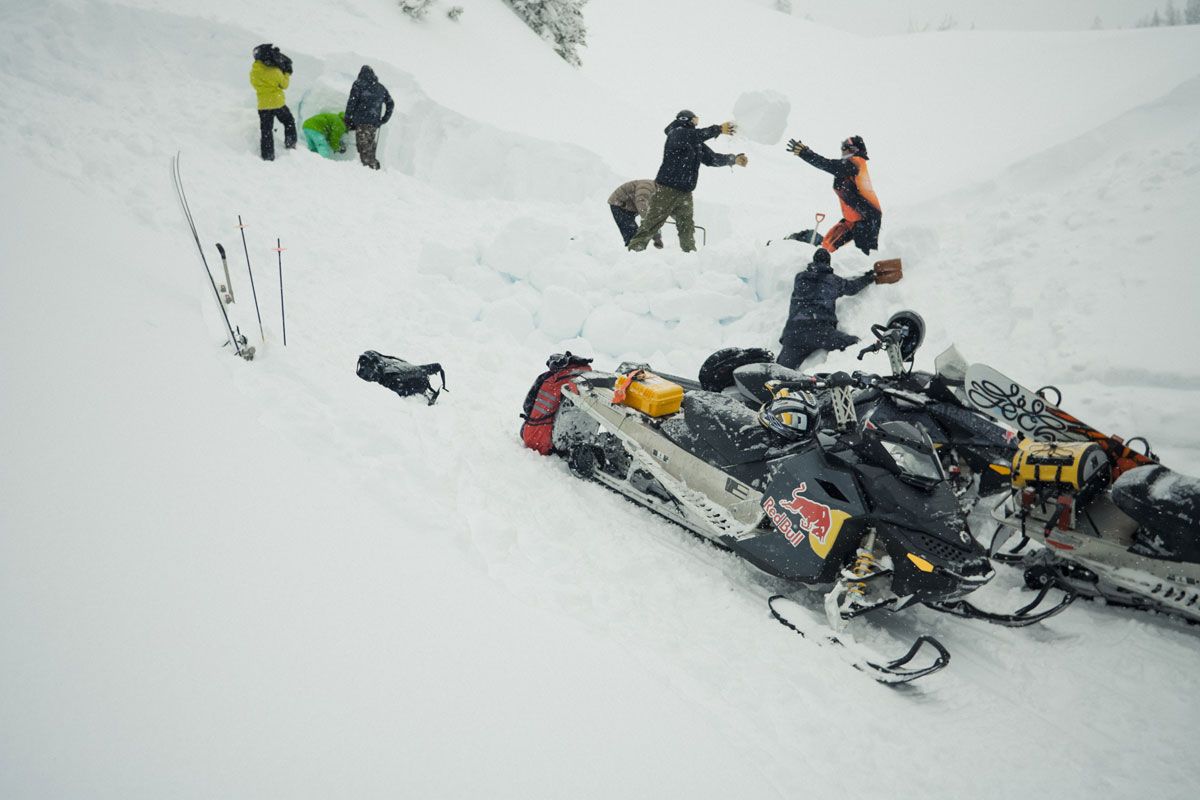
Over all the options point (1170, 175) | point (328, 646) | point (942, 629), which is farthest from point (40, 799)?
point (1170, 175)

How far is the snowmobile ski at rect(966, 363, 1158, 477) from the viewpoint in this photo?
3051 millimetres

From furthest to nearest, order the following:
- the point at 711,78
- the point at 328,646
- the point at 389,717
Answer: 1. the point at 711,78
2. the point at 328,646
3. the point at 389,717

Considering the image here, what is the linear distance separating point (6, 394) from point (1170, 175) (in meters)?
7.47

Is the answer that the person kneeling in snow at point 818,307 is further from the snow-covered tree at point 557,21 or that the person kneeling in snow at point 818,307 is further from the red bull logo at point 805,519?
the snow-covered tree at point 557,21

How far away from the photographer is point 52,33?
7.39 m

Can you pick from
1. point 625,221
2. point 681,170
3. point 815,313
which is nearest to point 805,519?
point 815,313

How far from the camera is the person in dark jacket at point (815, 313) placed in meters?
5.47

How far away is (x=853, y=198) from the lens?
242 inches

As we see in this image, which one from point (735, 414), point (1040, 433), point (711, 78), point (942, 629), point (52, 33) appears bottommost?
point (942, 629)

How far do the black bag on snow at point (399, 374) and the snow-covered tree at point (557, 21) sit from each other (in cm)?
1520

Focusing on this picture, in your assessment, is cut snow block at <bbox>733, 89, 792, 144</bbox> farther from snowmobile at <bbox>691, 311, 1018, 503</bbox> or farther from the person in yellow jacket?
snowmobile at <bbox>691, 311, 1018, 503</bbox>

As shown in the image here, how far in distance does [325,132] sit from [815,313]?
8.24m

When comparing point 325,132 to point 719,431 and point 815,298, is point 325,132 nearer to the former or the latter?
point 815,298

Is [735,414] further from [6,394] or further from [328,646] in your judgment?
[6,394]
